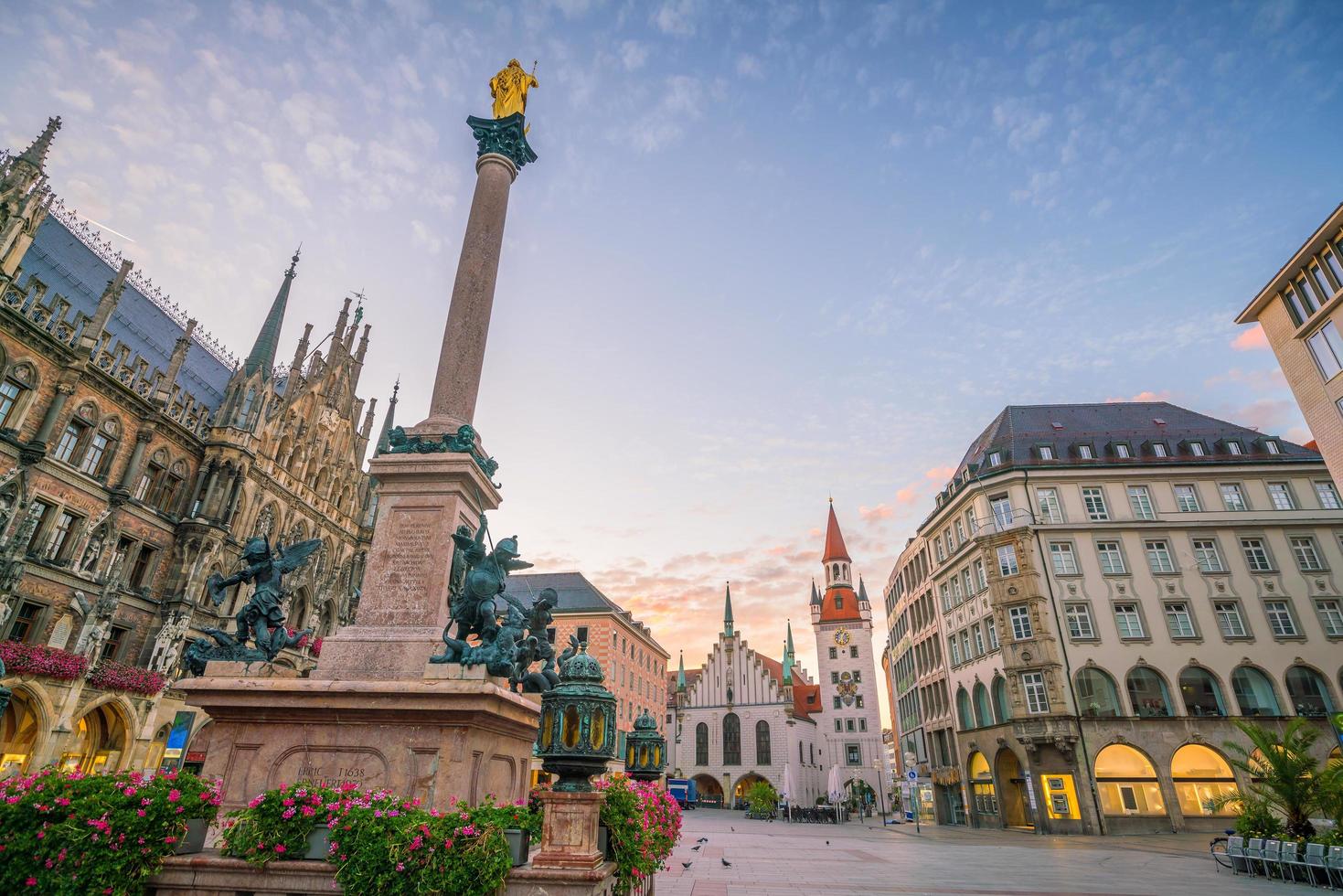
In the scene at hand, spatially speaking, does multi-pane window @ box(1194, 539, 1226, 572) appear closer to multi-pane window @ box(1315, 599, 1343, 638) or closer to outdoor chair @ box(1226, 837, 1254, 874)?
multi-pane window @ box(1315, 599, 1343, 638)

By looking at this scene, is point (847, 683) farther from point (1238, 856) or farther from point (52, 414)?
point (52, 414)

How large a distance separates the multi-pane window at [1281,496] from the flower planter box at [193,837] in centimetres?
4413

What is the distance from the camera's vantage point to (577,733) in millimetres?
6113

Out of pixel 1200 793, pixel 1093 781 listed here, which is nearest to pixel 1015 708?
pixel 1093 781

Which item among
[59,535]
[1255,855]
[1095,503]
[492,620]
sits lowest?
[1255,855]

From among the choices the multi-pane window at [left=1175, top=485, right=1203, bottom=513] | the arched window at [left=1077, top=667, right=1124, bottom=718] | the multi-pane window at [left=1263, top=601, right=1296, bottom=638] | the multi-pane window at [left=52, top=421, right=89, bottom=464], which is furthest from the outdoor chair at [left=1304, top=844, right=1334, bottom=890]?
the multi-pane window at [left=52, top=421, right=89, bottom=464]

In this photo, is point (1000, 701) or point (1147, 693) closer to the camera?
point (1147, 693)

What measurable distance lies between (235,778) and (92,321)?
2909cm

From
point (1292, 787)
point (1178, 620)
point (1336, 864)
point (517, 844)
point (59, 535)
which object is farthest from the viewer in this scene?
point (1178, 620)

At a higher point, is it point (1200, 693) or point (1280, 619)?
point (1280, 619)

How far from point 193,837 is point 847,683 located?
75951mm

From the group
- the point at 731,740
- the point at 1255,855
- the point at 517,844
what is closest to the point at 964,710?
the point at 1255,855

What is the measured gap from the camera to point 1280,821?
1552 centimetres

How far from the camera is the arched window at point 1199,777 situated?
91.5 ft
